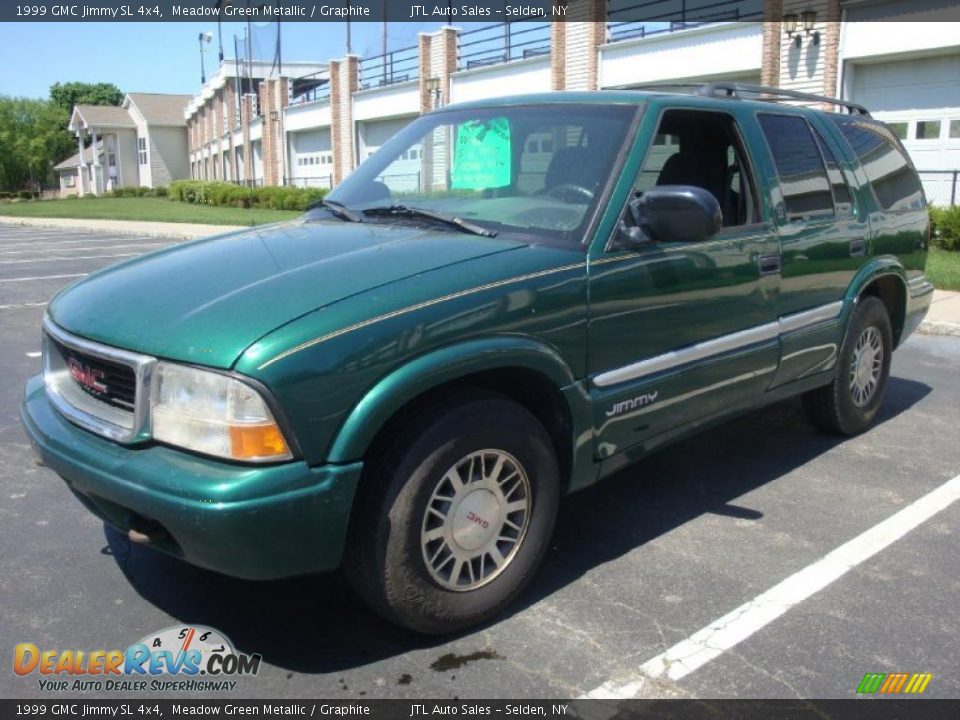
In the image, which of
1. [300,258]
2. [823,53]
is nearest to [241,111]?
[823,53]

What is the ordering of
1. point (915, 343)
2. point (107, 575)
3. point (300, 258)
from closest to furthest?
point (300, 258) → point (107, 575) → point (915, 343)

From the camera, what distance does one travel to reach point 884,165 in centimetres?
557

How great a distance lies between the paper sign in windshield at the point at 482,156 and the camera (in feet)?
12.9

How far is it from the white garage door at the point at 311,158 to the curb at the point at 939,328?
32.4 m

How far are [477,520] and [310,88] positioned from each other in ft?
147

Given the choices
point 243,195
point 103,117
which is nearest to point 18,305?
point 243,195

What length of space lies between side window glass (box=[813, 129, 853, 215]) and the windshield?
1.69 m

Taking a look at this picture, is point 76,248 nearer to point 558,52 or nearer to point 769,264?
point 558,52

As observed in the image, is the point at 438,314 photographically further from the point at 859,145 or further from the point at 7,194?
the point at 7,194

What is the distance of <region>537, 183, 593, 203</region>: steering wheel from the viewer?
363 centimetres

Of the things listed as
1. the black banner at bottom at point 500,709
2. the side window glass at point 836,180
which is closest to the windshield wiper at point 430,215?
the black banner at bottom at point 500,709

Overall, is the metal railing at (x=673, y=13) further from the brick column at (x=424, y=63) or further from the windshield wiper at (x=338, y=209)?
the windshield wiper at (x=338, y=209)

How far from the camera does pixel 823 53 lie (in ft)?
Result: 60.6

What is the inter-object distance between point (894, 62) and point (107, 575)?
1838 cm
